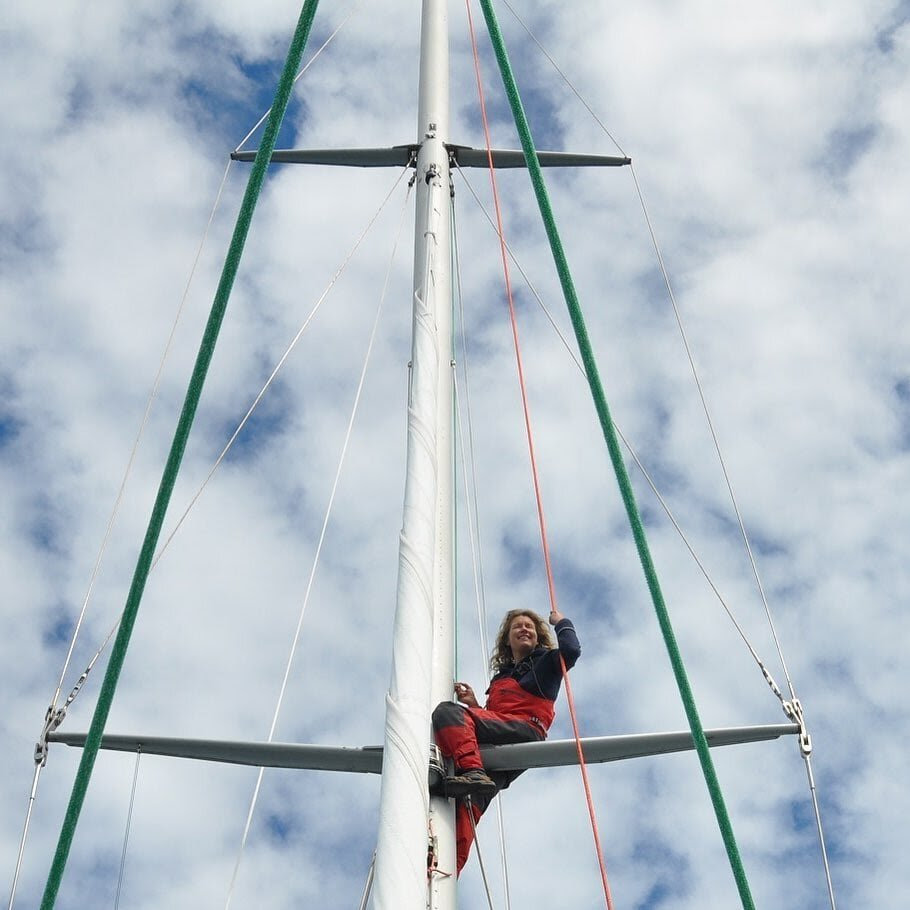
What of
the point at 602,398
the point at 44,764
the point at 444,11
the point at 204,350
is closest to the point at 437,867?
the point at 602,398

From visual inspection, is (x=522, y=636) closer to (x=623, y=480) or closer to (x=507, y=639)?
(x=507, y=639)

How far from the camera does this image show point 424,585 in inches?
233

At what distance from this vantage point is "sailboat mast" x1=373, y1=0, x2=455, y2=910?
496 centimetres

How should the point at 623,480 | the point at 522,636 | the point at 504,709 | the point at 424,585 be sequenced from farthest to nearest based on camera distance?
the point at 522,636 → the point at 504,709 → the point at 424,585 → the point at 623,480

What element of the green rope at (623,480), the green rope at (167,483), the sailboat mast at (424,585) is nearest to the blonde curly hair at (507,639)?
the sailboat mast at (424,585)

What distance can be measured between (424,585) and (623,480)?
1.23 meters

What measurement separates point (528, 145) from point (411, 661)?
2331 millimetres

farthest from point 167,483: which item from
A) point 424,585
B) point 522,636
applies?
point 522,636

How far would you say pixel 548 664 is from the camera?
23.3ft

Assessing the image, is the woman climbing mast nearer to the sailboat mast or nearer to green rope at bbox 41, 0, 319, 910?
the sailboat mast

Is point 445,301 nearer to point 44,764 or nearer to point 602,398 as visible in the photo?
point 602,398

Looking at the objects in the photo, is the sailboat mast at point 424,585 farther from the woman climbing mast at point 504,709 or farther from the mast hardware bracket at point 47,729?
the mast hardware bracket at point 47,729

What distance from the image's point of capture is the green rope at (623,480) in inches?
193

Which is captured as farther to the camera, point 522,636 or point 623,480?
point 522,636
